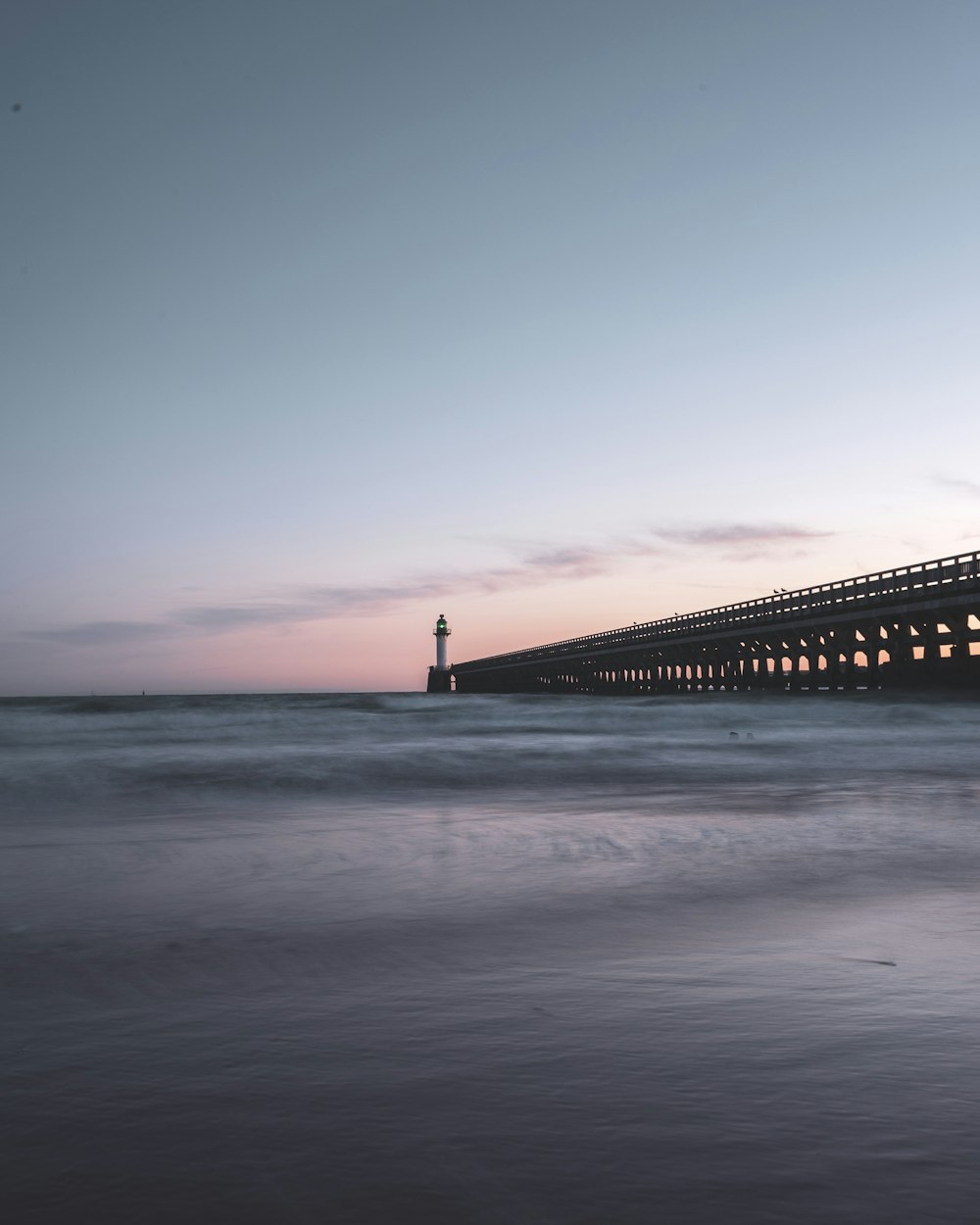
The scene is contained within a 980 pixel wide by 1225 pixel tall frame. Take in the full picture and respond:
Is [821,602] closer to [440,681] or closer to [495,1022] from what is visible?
[495,1022]

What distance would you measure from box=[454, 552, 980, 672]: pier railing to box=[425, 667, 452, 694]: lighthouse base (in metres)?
57.4

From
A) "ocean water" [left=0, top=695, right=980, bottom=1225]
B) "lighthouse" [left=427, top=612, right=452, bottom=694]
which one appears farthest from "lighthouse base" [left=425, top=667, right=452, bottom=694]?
"ocean water" [left=0, top=695, right=980, bottom=1225]

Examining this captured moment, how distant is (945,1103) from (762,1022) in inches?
32.9

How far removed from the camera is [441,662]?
5827 inches

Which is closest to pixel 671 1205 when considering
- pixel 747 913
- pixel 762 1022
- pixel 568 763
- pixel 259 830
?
pixel 762 1022

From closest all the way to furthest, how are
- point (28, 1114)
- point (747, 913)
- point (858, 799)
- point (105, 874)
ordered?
point (28, 1114) → point (747, 913) → point (105, 874) → point (858, 799)

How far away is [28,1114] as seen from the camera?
2748 mm

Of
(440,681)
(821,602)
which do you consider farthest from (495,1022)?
(440,681)

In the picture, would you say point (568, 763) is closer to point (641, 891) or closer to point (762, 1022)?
point (641, 891)

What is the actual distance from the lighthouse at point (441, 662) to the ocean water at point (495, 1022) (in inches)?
5430

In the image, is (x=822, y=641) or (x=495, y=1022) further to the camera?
(x=822, y=641)

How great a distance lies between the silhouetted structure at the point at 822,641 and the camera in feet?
138

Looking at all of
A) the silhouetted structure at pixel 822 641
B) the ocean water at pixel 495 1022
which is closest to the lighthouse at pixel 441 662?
the silhouetted structure at pixel 822 641

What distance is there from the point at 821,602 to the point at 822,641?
2.63 meters
